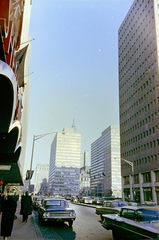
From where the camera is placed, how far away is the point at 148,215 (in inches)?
280

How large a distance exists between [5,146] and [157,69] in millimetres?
46347

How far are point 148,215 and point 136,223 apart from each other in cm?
47

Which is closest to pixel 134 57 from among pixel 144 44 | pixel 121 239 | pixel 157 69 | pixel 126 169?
pixel 144 44

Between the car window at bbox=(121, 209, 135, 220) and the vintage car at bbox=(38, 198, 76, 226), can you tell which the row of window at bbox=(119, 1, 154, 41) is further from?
the car window at bbox=(121, 209, 135, 220)

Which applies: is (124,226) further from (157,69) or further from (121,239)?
(157,69)

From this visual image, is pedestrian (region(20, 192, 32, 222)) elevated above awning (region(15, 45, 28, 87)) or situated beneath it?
situated beneath

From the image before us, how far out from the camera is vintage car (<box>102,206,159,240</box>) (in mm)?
6301

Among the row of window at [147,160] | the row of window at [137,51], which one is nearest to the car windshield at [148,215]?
the row of window at [147,160]

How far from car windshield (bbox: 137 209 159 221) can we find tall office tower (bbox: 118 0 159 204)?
132 ft

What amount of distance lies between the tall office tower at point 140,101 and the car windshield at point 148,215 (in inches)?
1585

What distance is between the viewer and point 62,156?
18488 centimetres

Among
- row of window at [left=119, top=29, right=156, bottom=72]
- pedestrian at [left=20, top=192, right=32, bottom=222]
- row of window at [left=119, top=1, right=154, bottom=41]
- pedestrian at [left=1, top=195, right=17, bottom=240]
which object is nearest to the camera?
pedestrian at [left=1, top=195, right=17, bottom=240]

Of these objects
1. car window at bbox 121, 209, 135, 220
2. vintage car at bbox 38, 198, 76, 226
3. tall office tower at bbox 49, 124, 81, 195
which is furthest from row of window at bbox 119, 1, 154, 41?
tall office tower at bbox 49, 124, 81, 195

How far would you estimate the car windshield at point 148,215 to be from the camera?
6.98m
